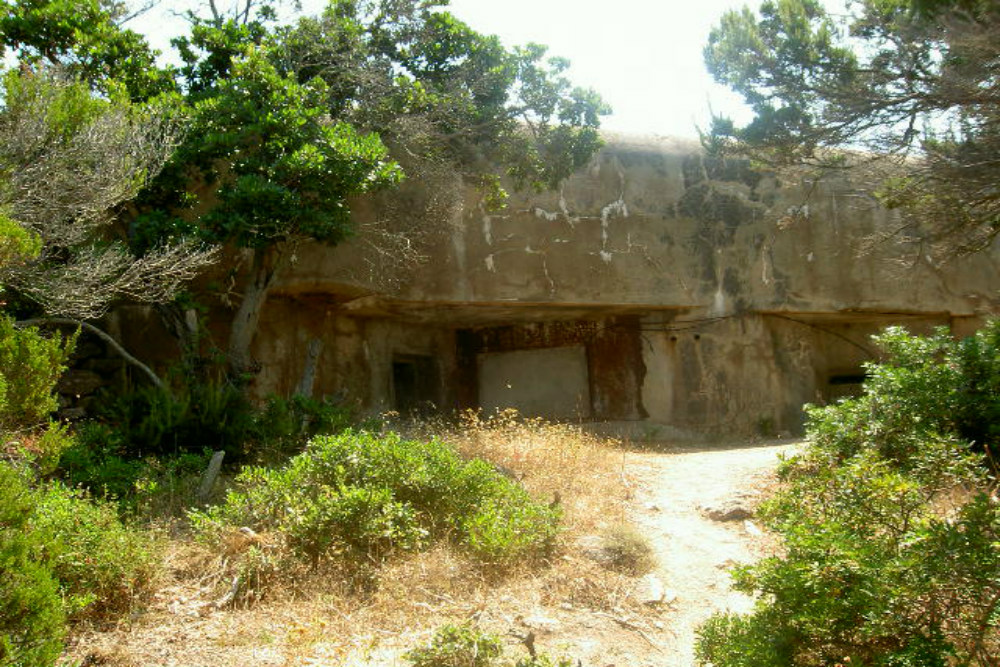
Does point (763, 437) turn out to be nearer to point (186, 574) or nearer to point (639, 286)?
point (639, 286)

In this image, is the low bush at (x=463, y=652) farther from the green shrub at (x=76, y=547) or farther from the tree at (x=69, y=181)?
the tree at (x=69, y=181)

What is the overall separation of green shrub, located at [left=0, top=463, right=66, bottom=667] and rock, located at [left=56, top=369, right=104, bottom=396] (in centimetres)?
528

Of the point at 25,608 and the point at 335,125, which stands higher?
the point at 335,125

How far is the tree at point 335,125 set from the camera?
823 cm

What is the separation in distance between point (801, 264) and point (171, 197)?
862cm

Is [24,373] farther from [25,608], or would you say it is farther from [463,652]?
[463,652]

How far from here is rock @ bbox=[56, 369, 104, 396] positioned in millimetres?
8688

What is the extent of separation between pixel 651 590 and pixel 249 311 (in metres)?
5.37

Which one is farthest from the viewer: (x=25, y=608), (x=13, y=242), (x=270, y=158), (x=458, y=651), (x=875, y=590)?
(x=270, y=158)

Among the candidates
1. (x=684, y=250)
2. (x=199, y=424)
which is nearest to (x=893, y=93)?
(x=684, y=250)

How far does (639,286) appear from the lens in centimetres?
1217

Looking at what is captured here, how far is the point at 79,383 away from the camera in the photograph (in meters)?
8.80

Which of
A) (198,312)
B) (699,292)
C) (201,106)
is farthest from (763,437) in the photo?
(201,106)

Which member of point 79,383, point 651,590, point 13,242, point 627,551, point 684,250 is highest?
point 684,250
